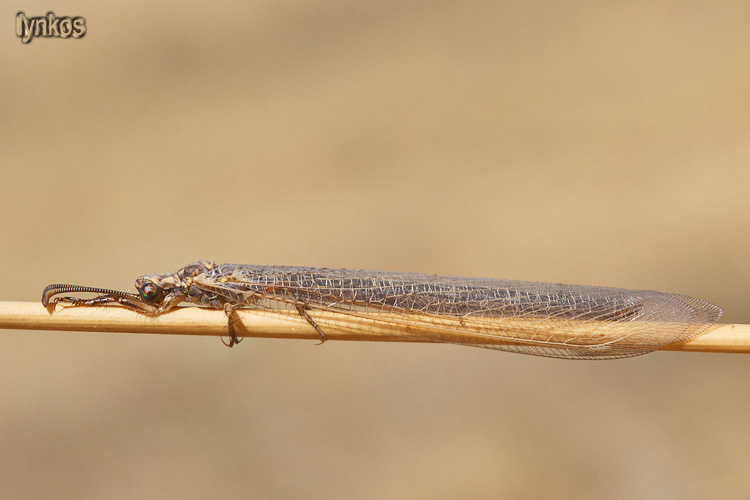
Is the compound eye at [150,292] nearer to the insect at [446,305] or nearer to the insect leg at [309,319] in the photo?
the insect at [446,305]

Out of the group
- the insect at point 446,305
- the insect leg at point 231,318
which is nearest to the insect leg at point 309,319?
the insect at point 446,305

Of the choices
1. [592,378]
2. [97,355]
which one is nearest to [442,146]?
[592,378]

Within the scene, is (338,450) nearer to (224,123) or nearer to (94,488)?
(94,488)

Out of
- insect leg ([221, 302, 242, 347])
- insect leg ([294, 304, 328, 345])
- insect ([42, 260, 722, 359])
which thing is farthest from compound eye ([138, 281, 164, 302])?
insect leg ([294, 304, 328, 345])

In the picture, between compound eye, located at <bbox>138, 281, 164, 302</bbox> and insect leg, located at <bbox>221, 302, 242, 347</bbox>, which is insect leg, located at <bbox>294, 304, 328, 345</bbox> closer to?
insect leg, located at <bbox>221, 302, 242, 347</bbox>

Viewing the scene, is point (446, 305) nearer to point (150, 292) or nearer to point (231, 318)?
point (231, 318)

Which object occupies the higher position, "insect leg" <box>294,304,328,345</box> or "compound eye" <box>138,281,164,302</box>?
"compound eye" <box>138,281,164,302</box>

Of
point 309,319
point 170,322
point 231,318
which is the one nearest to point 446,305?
point 309,319
